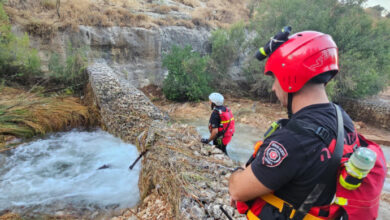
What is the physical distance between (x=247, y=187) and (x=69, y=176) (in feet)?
14.5

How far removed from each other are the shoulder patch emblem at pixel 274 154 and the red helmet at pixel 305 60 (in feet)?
1.17

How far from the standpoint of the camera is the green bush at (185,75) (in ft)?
32.9

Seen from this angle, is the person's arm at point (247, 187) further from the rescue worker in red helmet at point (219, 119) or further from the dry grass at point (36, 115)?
the dry grass at point (36, 115)

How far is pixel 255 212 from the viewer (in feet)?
4.12

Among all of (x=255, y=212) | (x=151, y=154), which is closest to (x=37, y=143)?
(x=151, y=154)

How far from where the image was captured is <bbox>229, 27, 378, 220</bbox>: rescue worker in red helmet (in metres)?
0.97

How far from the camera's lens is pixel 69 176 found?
425 centimetres

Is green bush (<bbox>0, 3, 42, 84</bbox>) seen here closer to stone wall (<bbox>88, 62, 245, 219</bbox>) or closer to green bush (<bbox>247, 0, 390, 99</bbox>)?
stone wall (<bbox>88, 62, 245, 219</bbox>)

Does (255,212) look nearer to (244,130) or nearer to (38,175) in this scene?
(38,175)

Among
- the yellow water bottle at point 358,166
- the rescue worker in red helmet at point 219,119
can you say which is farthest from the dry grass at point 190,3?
the yellow water bottle at point 358,166

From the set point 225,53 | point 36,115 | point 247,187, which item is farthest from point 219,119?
point 225,53

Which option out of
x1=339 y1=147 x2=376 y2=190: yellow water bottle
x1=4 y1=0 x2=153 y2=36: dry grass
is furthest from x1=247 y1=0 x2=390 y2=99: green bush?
x1=339 y1=147 x2=376 y2=190: yellow water bottle

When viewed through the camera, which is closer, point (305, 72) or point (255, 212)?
point (305, 72)

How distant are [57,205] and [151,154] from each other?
1760mm
